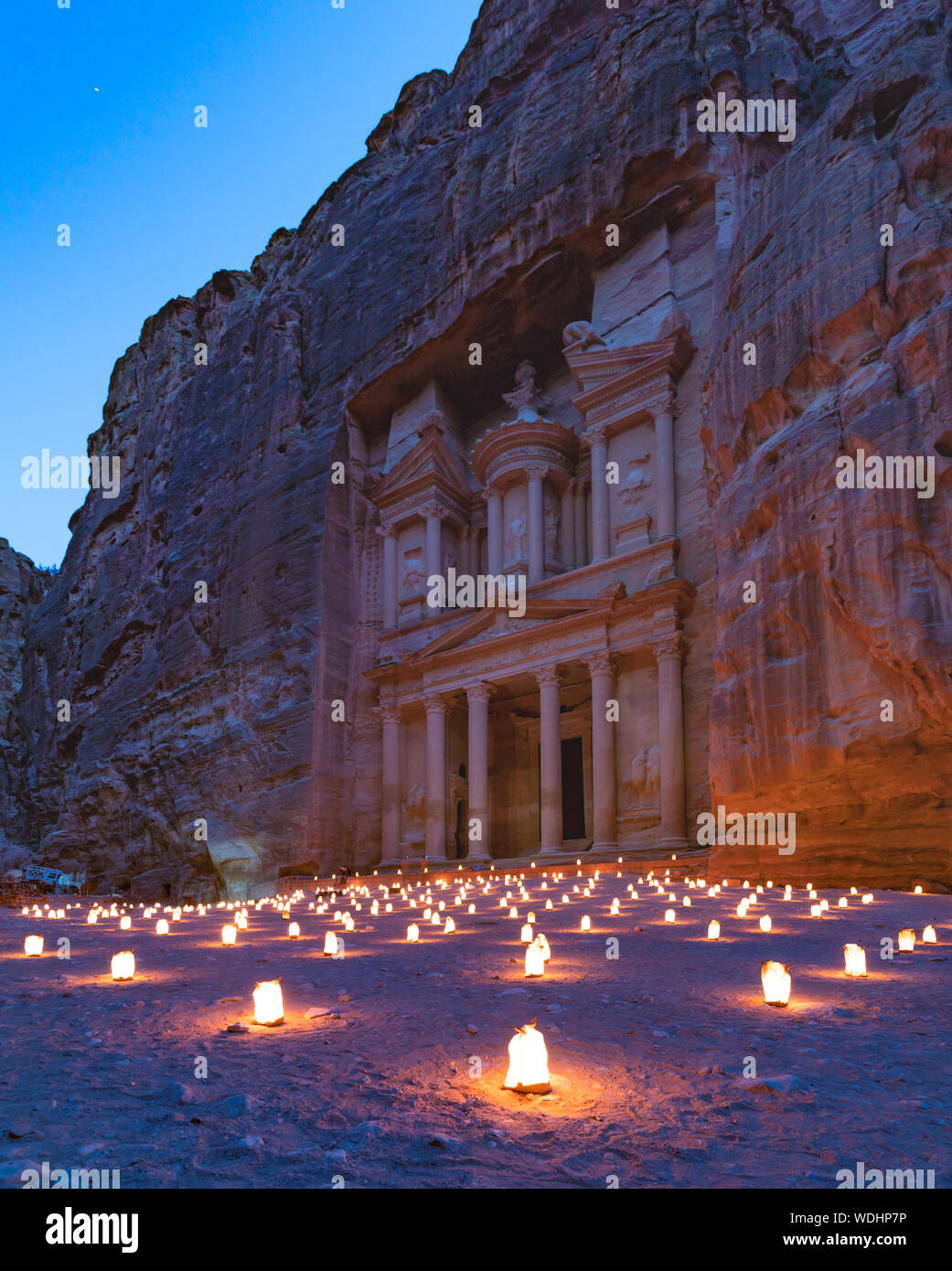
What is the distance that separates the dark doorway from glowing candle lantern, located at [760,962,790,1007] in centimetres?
2927

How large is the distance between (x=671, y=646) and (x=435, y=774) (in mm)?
11580

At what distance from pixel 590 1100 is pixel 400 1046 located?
142cm

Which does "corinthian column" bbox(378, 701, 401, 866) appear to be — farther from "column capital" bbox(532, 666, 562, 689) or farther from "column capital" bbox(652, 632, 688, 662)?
"column capital" bbox(652, 632, 688, 662)

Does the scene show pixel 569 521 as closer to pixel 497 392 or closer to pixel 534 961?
pixel 497 392

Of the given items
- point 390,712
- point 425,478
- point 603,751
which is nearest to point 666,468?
point 603,751

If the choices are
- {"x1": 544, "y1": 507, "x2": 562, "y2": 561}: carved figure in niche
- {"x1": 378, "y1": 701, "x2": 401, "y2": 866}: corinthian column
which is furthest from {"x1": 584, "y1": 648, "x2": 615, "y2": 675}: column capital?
{"x1": 378, "y1": 701, "x2": 401, "y2": 866}: corinthian column

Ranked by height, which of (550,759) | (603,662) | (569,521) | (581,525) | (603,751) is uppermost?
(569,521)

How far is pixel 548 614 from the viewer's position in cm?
3225

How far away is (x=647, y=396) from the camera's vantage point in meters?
32.4

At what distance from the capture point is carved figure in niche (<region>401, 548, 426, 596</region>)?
38.9 meters

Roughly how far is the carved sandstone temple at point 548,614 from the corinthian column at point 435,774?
0.08 metres

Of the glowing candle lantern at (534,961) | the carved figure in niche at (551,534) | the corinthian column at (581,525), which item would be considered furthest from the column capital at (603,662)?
the glowing candle lantern at (534,961)

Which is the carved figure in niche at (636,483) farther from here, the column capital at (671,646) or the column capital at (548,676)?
the column capital at (548,676)
